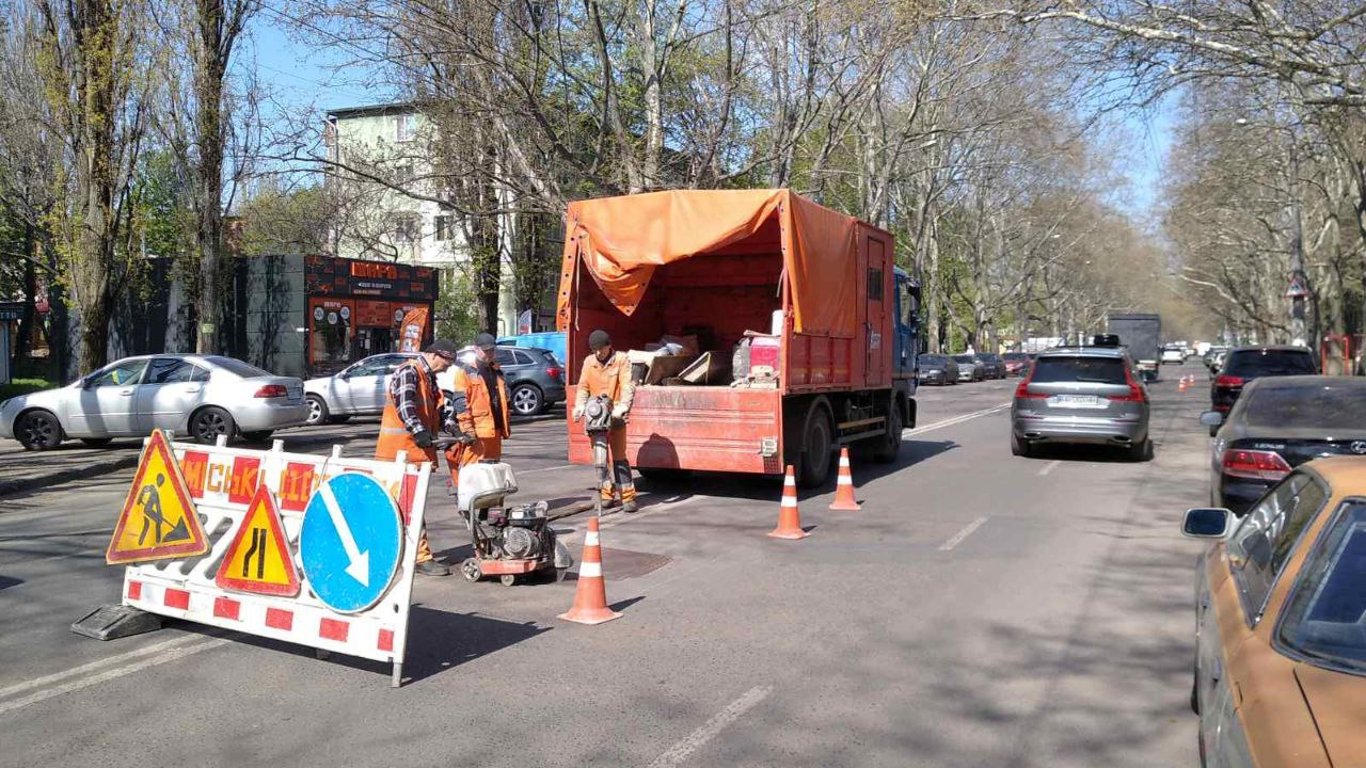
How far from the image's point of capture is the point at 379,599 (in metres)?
5.34

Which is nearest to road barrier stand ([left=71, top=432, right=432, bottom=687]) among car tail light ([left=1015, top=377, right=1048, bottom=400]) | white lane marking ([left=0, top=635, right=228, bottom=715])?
white lane marking ([left=0, top=635, right=228, bottom=715])

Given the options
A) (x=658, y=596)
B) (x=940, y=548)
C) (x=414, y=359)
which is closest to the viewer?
(x=658, y=596)

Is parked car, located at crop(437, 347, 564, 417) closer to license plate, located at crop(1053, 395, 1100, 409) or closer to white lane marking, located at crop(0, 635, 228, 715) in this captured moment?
license plate, located at crop(1053, 395, 1100, 409)

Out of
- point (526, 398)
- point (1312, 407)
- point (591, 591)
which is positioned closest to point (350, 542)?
point (591, 591)

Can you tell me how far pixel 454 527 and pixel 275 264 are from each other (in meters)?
22.8

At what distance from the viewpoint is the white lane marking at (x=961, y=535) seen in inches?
363

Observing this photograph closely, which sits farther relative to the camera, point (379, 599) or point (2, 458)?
Result: point (2, 458)

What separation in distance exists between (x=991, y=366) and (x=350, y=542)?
5710 cm

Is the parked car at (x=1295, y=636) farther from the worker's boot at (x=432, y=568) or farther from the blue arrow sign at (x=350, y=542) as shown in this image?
the worker's boot at (x=432, y=568)

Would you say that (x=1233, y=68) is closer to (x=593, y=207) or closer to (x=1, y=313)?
(x=593, y=207)

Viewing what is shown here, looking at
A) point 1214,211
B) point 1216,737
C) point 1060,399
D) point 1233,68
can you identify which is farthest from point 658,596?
point 1214,211

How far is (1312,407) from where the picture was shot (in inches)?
350

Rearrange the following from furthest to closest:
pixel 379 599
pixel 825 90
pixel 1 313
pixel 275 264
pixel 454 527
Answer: pixel 1 313, pixel 275 264, pixel 825 90, pixel 454 527, pixel 379 599

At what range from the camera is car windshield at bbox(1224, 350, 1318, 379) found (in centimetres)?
2053
